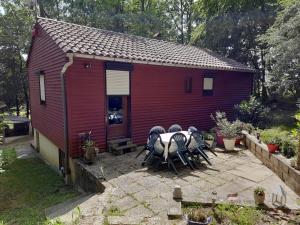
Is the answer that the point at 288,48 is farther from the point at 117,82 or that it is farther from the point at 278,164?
the point at 117,82

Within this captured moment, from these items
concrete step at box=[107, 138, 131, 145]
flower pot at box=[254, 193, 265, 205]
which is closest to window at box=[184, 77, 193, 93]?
concrete step at box=[107, 138, 131, 145]

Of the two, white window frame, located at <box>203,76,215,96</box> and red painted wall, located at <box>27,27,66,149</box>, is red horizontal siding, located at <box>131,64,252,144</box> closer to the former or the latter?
white window frame, located at <box>203,76,215,96</box>

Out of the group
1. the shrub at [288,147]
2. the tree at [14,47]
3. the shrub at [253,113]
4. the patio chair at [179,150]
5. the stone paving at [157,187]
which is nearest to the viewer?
the stone paving at [157,187]

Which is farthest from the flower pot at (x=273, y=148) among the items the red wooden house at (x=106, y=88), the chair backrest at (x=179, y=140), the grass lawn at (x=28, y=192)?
the grass lawn at (x=28, y=192)

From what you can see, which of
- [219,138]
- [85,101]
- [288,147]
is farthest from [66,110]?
[288,147]

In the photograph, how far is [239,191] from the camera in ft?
15.9

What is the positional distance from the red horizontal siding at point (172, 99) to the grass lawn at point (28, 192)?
3.04m

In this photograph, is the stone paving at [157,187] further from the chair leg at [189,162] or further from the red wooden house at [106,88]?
the red wooden house at [106,88]

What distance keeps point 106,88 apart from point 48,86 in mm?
2652

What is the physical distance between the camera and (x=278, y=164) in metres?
5.69

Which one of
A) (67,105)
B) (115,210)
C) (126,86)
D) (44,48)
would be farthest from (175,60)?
(115,210)

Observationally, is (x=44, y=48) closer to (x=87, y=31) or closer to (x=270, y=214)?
(x=87, y=31)

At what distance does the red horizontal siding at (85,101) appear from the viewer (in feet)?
22.9

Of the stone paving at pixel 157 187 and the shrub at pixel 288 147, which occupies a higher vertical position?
the shrub at pixel 288 147
